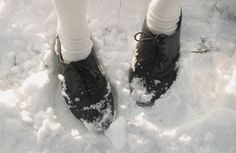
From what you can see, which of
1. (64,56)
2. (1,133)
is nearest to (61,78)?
(64,56)

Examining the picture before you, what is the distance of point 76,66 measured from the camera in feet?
5.53

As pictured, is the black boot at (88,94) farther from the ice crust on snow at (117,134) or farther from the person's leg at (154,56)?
the person's leg at (154,56)

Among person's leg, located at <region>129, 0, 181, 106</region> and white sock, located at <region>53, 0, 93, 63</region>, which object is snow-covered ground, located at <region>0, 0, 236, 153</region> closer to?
person's leg, located at <region>129, 0, 181, 106</region>

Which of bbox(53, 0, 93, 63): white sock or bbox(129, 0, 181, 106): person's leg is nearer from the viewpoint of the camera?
bbox(53, 0, 93, 63): white sock

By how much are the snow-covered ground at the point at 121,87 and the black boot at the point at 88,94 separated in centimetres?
5

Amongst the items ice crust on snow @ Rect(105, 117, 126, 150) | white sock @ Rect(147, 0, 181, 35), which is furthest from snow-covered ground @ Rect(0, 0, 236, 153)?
white sock @ Rect(147, 0, 181, 35)

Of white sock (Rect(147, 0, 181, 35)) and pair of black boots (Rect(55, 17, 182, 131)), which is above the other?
white sock (Rect(147, 0, 181, 35))

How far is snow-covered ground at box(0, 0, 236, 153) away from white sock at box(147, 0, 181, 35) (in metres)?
0.22

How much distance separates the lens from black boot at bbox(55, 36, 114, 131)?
66.7 inches

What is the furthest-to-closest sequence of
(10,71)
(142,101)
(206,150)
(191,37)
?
(191,37) < (10,71) < (142,101) < (206,150)

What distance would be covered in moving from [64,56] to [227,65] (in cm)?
76

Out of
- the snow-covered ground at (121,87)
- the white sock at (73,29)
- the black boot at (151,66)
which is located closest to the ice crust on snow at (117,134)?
the snow-covered ground at (121,87)

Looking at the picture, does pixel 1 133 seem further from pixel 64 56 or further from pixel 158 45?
pixel 158 45

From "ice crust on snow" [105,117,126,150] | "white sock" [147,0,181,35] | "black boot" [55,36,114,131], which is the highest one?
"white sock" [147,0,181,35]
